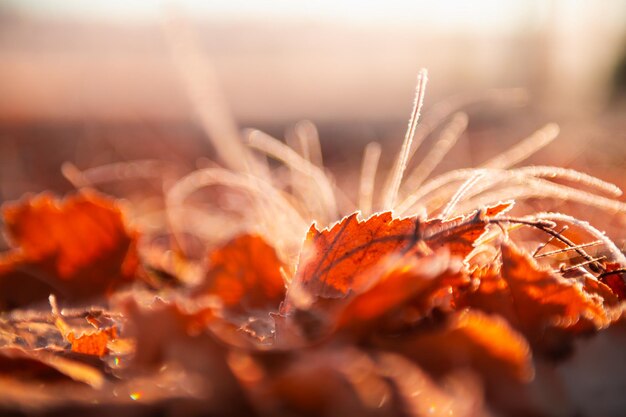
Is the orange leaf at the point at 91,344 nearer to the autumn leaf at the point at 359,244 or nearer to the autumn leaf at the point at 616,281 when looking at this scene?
the autumn leaf at the point at 359,244

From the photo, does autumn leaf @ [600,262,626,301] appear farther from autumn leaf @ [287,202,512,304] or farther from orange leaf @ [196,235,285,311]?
orange leaf @ [196,235,285,311]

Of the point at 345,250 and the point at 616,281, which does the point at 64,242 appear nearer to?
the point at 345,250

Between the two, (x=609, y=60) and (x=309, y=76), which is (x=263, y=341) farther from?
(x=309, y=76)

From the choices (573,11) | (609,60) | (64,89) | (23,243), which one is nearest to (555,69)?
(609,60)

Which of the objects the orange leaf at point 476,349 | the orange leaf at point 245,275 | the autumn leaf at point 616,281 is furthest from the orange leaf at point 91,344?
the autumn leaf at point 616,281

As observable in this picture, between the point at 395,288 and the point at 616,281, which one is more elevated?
the point at 395,288

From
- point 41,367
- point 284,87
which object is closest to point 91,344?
point 41,367
